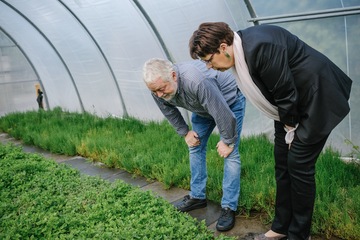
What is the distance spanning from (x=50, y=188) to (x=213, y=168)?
5.86 ft

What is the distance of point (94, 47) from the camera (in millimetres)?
7113

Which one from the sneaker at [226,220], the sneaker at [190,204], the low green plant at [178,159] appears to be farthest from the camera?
the sneaker at [190,204]

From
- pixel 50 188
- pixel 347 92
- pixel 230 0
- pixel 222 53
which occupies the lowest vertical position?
pixel 50 188

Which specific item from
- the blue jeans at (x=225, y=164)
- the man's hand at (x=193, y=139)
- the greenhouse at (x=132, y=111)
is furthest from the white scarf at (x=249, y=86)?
the man's hand at (x=193, y=139)

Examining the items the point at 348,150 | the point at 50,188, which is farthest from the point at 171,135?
the point at 348,150

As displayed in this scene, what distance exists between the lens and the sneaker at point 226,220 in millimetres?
2791

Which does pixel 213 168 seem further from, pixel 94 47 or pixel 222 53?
pixel 94 47

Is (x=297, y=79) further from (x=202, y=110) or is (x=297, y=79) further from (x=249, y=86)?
(x=202, y=110)

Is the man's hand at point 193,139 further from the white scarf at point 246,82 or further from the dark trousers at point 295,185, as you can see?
A: the white scarf at point 246,82

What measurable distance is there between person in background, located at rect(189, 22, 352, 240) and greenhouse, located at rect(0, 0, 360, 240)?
0.23 ft

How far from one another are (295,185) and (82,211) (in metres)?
2.00

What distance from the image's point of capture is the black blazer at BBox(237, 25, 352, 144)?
1905 mm

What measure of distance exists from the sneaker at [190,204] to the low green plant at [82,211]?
18cm

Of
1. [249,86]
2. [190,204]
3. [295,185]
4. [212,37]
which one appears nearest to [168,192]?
[190,204]
